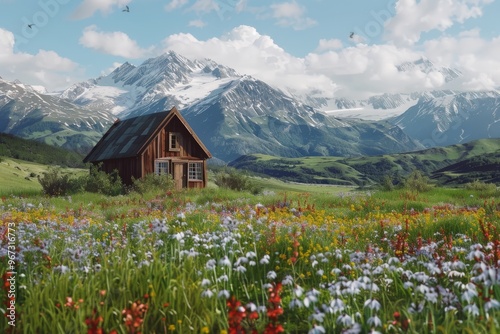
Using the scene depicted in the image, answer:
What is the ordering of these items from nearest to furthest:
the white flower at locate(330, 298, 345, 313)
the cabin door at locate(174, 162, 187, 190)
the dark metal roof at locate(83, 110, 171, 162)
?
the white flower at locate(330, 298, 345, 313), the dark metal roof at locate(83, 110, 171, 162), the cabin door at locate(174, 162, 187, 190)

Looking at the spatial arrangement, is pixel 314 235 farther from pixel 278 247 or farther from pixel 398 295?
pixel 398 295

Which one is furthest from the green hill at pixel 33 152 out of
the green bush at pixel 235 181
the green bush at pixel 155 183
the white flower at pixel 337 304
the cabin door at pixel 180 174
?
the white flower at pixel 337 304

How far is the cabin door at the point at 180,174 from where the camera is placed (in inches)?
2101

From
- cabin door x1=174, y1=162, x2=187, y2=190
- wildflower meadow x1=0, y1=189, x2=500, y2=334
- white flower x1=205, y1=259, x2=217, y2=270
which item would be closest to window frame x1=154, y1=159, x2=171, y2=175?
cabin door x1=174, y1=162, x2=187, y2=190

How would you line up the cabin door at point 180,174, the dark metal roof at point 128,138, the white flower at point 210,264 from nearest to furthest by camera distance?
the white flower at point 210,264 → the dark metal roof at point 128,138 → the cabin door at point 180,174

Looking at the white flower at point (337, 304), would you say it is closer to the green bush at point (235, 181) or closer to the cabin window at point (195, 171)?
the green bush at point (235, 181)

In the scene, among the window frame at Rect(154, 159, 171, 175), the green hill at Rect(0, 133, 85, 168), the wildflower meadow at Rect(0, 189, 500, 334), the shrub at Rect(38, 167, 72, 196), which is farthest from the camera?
the green hill at Rect(0, 133, 85, 168)

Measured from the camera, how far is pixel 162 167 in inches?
2053

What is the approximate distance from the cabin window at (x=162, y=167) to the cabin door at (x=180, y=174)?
1024 millimetres

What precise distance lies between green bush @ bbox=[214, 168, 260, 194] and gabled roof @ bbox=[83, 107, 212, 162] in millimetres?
6316

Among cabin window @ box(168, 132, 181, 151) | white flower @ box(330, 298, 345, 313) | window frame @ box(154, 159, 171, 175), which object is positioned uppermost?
cabin window @ box(168, 132, 181, 151)

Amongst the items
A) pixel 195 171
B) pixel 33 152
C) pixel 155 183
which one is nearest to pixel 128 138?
pixel 195 171

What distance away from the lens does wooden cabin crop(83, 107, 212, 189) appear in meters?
51.2

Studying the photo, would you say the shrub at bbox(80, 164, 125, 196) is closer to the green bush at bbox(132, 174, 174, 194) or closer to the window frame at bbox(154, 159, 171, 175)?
the green bush at bbox(132, 174, 174, 194)
